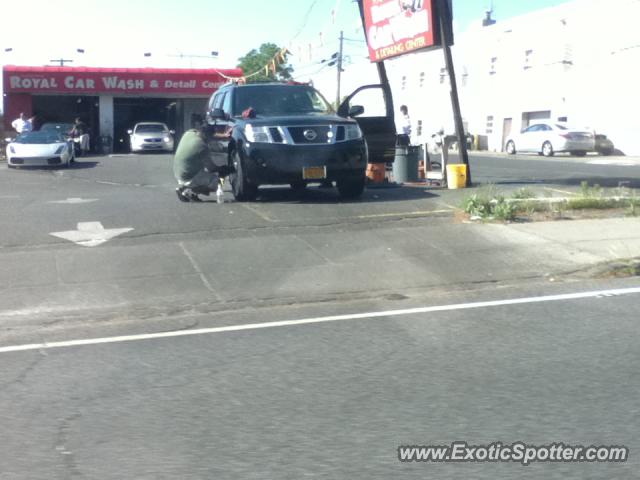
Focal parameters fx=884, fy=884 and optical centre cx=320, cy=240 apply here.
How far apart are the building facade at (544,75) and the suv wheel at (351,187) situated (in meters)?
26.2

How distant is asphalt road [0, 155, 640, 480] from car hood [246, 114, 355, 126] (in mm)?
1463

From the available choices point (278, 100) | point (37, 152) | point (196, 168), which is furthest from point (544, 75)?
point (196, 168)

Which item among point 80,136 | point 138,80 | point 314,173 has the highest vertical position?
point 138,80

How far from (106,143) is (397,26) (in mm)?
24516

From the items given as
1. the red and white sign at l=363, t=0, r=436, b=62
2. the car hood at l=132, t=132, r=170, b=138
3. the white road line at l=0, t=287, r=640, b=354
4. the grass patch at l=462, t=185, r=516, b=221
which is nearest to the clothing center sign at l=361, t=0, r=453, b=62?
the red and white sign at l=363, t=0, r=436, b=62

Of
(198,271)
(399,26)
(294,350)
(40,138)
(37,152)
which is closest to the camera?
(294,350)

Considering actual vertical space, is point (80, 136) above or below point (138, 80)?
below

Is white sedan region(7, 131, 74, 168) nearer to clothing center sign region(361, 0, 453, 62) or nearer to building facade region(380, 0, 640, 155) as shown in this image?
clothing center sign region(361, 0, 453, 62)

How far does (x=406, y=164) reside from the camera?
54.5 ft

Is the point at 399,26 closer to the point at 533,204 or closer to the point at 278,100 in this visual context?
the point at 278,100

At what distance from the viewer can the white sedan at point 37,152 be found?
2394 cm

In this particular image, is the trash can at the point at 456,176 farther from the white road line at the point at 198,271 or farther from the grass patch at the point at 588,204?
the white road line at the point at 198,271

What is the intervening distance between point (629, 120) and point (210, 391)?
36784 mm

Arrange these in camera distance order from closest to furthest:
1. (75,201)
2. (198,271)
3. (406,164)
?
(198,271) < (75,201) < (406,164)
